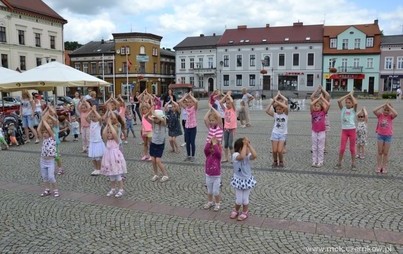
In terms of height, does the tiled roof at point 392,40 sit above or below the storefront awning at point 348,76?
above

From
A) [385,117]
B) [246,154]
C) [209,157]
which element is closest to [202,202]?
[209,157]

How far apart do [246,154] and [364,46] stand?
187 ft

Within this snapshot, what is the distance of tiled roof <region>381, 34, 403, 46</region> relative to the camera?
174 feet

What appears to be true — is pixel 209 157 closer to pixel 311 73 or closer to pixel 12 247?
pixel 12 247

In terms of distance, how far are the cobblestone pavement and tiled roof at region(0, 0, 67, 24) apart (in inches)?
1645

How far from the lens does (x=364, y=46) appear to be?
5516 centimetres

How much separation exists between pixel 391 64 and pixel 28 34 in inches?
1996

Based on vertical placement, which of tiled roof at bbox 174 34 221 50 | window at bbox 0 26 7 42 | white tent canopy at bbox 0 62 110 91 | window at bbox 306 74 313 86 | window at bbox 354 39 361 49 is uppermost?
tiled roof at bbox 174 34 221 50

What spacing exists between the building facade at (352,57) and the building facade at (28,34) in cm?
3931

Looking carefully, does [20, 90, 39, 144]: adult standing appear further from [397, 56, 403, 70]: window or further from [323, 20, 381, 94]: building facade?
[397, 56, 403, 70]: window

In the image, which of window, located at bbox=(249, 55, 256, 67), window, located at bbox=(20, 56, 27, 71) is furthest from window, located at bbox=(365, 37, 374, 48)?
window, located at bbox=(20, 56, 27, 71)

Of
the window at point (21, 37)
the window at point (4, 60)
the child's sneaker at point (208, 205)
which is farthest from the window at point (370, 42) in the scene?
the child's sneaker at point (208, 205)

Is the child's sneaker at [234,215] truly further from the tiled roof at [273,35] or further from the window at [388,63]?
the window at [388,63]

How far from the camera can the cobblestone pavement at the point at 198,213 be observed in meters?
4.59
